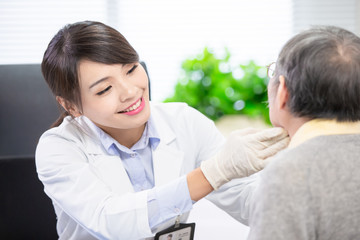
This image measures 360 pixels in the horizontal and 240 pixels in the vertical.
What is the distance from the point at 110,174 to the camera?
1417mm

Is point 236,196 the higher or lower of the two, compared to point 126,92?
lower

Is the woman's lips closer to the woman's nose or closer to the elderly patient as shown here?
the woman's nose

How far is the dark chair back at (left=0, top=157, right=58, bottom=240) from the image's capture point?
171 cm

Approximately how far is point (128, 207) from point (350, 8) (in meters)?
2.92

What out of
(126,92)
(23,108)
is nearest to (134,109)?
(126,92)

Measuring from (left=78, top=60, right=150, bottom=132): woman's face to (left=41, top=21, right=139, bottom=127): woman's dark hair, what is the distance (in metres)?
0.02

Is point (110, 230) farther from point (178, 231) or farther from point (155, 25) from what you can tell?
point (155, 25)

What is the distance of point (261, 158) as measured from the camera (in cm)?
110

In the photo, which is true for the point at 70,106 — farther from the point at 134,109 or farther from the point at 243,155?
the point at 243,155

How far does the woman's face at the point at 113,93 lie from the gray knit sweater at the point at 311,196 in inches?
24.2

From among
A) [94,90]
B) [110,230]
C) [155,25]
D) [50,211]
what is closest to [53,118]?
[50,211]

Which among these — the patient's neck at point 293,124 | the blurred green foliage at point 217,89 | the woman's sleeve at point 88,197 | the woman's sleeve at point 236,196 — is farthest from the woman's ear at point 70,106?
the blurred green foliage at point 217,89

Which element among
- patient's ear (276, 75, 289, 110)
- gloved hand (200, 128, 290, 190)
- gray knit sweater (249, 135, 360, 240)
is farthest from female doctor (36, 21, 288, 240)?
gray knit sweater (249, 135, 360, 240)

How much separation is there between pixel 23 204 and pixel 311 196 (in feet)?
4.28
